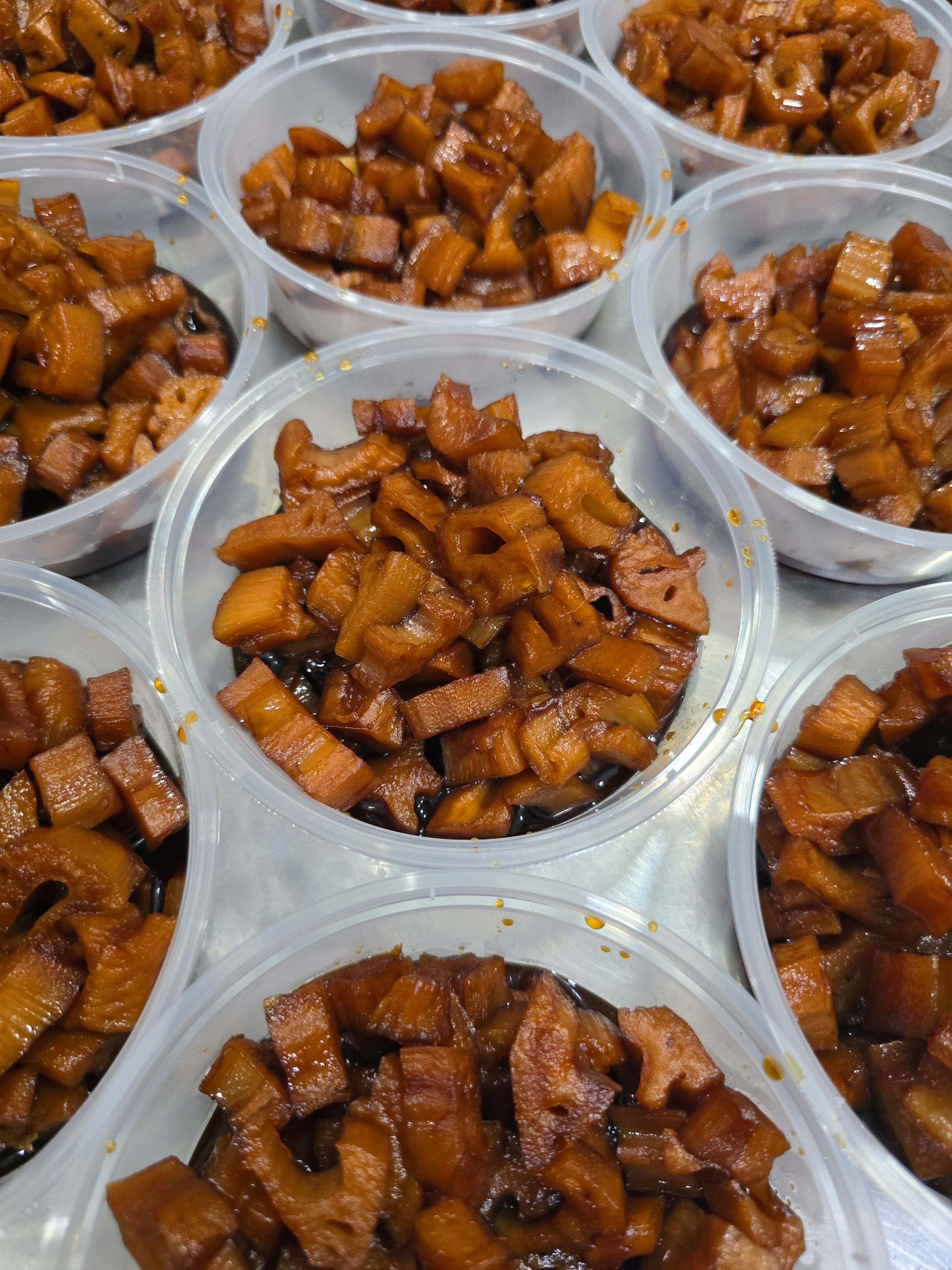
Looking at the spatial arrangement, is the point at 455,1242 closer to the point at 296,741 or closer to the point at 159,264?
the point at 296,741

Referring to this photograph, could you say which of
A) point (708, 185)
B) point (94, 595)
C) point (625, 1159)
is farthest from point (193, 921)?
point (708, 185)

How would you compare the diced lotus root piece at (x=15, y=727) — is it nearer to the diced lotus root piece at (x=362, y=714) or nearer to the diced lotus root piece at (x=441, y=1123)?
the diced lotus root piece at (x=362, y=714)

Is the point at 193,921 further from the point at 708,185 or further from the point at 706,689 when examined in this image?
the point at 708,185

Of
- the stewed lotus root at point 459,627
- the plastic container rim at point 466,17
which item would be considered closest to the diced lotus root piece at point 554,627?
the stewed lotus root at point 459,627

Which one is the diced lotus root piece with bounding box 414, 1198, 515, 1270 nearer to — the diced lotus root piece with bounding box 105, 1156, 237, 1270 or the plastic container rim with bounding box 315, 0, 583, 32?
the diced lotus root piece with bounding box 105, 1156, 237, 1270

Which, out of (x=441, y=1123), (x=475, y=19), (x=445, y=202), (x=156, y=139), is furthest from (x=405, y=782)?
(x=475, y=19)

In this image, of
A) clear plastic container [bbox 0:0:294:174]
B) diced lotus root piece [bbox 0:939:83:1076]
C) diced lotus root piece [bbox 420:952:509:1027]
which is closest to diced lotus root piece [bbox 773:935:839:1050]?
diced lotus root piece [bbox 420:952:509:1027]
